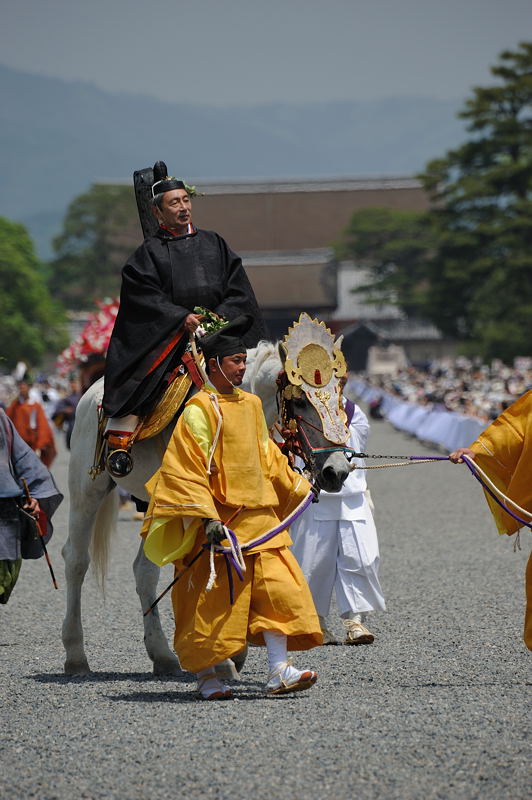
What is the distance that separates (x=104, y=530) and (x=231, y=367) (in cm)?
202

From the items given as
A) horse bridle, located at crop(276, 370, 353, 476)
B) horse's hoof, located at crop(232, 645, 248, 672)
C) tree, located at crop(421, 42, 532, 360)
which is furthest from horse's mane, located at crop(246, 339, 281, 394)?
tree, located at crop(421, 42, 532, 360)

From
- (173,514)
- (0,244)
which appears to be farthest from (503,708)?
(0,244)

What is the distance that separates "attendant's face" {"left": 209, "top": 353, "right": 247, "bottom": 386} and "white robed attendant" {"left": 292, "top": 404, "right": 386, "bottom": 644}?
2145mm

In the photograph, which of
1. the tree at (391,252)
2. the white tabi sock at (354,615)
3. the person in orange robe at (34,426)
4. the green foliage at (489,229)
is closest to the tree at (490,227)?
the green foliage at (489,229)

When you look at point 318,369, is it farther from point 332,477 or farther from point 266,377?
point 332,477

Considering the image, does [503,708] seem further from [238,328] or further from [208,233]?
[208,233]

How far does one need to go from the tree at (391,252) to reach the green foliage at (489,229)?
16.6 m

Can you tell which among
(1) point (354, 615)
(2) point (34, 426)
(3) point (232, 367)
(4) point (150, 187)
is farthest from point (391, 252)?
(3) point (232, 367)

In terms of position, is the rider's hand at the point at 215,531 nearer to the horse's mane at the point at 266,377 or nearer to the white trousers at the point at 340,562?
the horse's mane at the point at 266,377

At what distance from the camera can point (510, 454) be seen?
21.7ft

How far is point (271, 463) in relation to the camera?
616 centimetres

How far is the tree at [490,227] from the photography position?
4312 cm

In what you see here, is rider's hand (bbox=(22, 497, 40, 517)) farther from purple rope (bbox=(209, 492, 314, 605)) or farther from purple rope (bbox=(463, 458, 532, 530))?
purple rope (bbox=(463, 458, 532, 530))

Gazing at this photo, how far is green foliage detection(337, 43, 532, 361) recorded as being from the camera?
141 feet
